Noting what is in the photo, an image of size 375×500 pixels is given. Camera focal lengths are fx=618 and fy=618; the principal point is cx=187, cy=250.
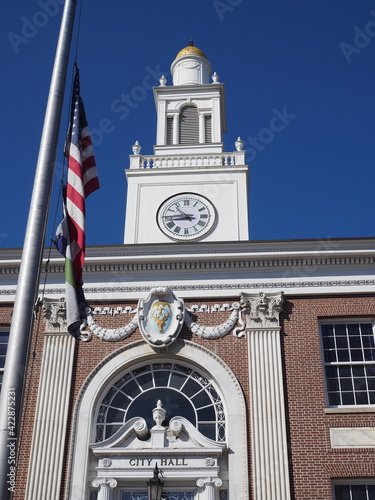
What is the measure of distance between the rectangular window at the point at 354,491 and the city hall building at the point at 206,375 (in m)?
0.03

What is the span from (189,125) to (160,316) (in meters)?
12.9

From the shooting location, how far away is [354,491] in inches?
577

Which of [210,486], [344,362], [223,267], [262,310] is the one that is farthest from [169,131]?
[210,486]

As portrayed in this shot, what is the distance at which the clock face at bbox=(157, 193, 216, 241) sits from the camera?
22953mm

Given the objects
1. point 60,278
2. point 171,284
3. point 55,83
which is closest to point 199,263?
point 171,284

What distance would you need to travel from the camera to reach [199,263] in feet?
58.2

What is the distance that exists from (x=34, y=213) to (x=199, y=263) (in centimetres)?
907

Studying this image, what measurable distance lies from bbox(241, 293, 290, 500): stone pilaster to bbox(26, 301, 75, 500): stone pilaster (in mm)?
4788

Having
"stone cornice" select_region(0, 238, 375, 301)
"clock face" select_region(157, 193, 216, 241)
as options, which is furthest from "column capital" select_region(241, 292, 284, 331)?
"clock face" select_region(157, 193, 216, 241)

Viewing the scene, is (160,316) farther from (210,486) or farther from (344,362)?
(344,362)

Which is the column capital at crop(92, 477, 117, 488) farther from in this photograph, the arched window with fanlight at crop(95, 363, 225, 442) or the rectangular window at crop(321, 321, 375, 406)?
the rectangular window at crop(321, 321, 375, 406)

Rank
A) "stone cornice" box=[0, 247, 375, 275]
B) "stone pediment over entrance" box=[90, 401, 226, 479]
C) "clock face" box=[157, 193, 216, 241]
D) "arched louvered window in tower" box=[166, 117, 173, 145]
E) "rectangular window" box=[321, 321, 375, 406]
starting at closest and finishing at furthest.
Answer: "stone pediment over entrance" box=[90, 401, 226, 479]
"rectangular window" box=[321, 321, 375, 406]
"stone cornice" box=[0, 247, 375, 275]
"clock face" box=[157, 193, 216, 241]
"arched louvered window in tower" box=[166, 117, 173, 145]

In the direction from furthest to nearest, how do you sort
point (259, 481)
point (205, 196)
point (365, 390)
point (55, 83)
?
1. point (205, 196)
2. point (365, 390)
3. point (259, 481)
4. point (55, 83)

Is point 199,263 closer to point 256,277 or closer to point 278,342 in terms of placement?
point 256,277
